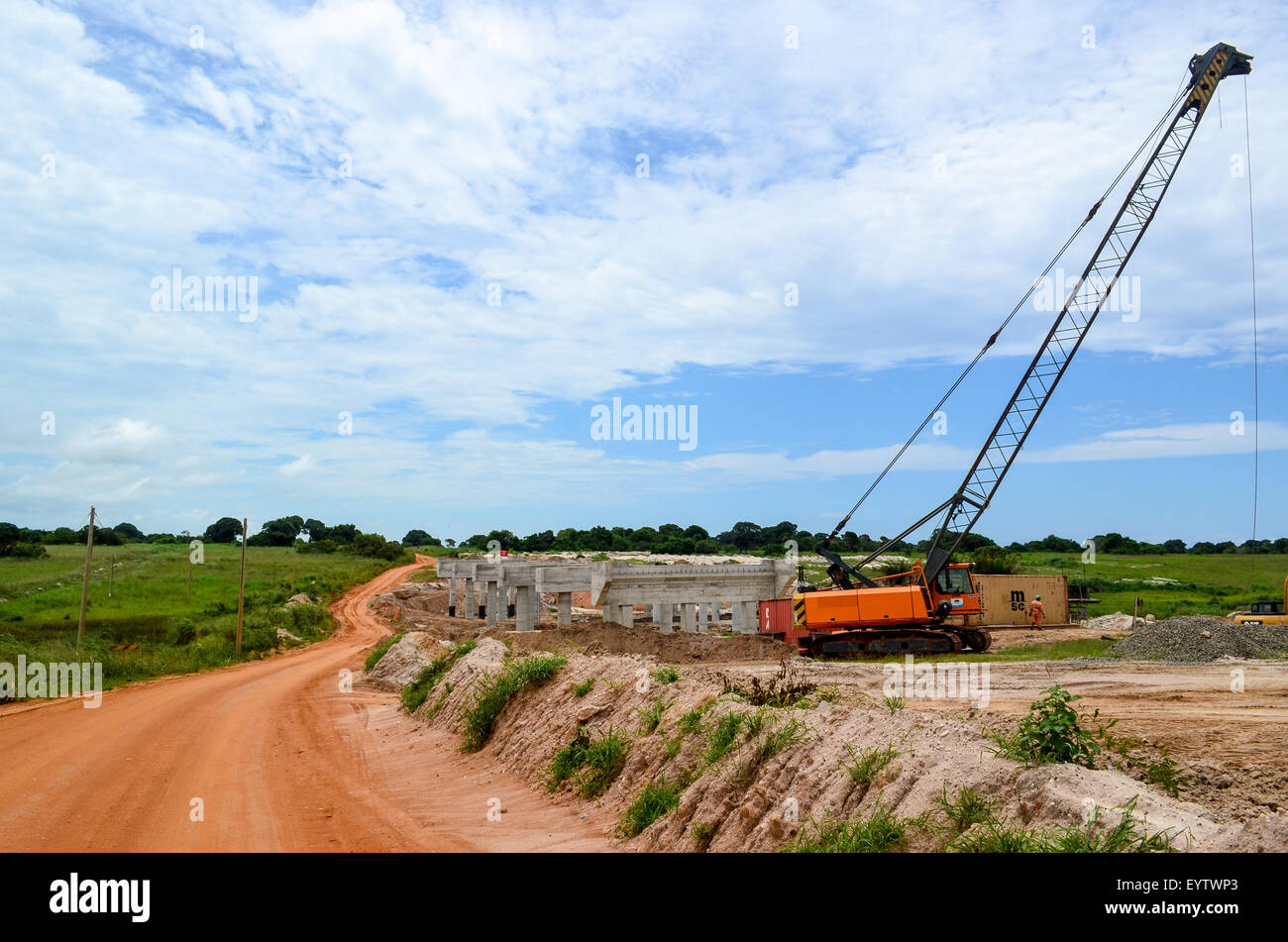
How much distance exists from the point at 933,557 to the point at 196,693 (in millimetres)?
25917

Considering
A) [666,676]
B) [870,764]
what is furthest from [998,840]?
[666,676]

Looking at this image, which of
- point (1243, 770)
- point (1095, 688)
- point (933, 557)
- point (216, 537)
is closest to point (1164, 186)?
point (933, 557)

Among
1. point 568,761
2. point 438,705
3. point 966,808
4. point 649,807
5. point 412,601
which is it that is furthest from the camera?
point 412,601

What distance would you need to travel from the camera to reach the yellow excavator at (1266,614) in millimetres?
34750

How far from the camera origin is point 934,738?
9.13m

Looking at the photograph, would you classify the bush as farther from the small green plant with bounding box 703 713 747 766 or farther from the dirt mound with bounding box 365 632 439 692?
the dirt mound with bounding box 365 632 439 692

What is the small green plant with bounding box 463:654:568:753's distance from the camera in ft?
54.6

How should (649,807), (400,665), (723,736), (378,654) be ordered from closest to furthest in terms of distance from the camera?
(649,807), (723,736), (400,665), (378,654)

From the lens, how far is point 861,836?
7.53 m

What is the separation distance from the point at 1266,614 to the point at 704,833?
37075 millimetres

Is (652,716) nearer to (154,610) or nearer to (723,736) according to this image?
(723,736)
